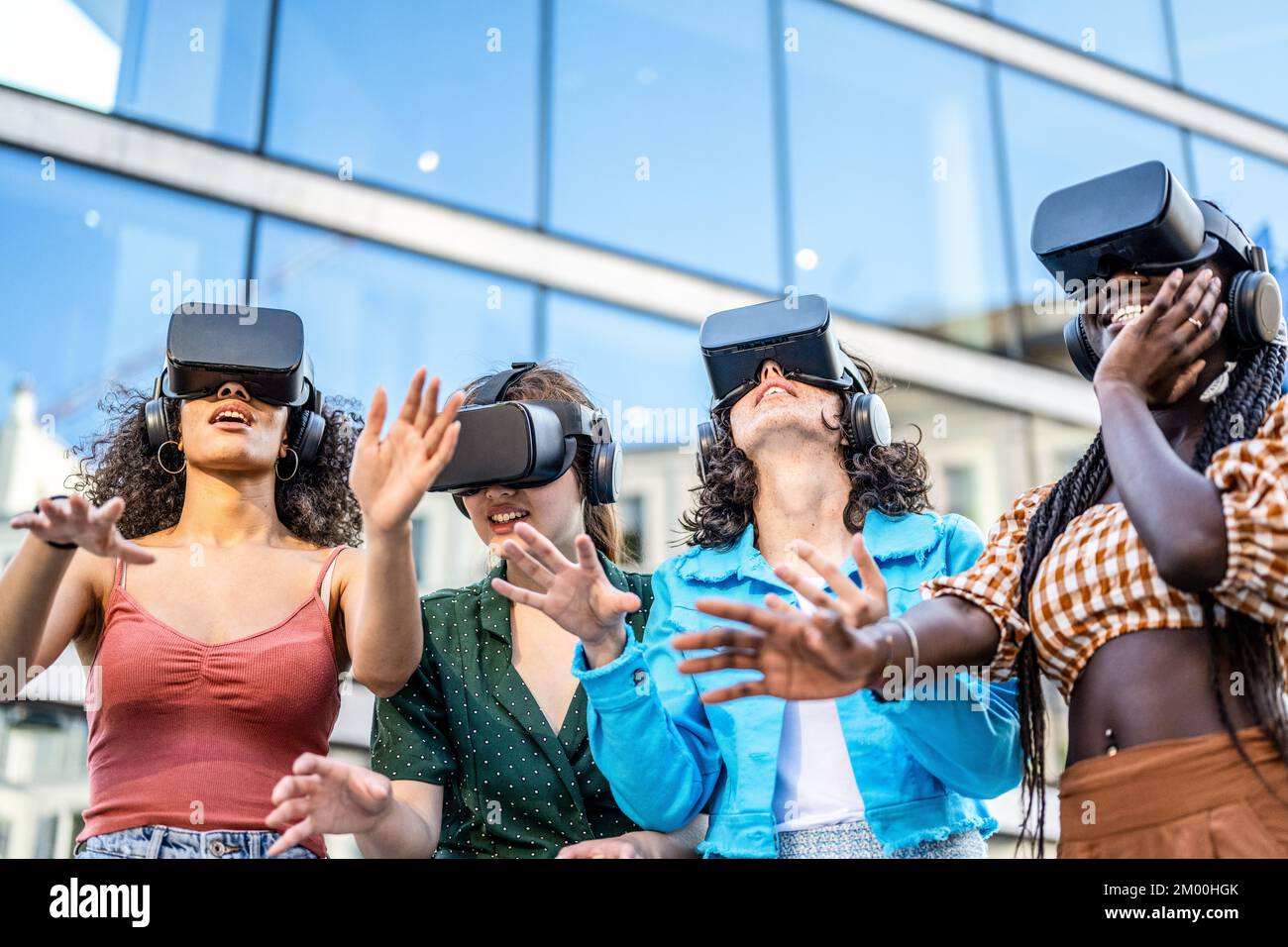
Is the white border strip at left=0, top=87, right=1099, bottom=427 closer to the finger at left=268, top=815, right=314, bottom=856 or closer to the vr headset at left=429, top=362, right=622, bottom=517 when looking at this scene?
the vr headset at left=429, top=362, right=622, bottom=517

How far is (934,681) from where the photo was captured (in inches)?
77.8

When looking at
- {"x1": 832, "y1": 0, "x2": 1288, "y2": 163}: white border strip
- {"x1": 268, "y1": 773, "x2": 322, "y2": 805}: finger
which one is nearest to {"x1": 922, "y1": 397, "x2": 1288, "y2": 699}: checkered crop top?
{"x1": 268, "y1": 773, "x2": 322, "y2": 805}: finger

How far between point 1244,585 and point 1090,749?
0.32m

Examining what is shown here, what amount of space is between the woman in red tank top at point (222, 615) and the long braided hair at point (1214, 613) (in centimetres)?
97

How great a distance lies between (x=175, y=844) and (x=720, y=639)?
Result: 3.57ft

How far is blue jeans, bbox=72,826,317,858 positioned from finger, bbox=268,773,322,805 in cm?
27

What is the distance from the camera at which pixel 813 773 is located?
225 centimetres

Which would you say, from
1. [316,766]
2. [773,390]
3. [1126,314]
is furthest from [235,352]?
[1126,314]

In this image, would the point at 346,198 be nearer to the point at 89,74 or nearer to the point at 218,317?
the point at 89,74

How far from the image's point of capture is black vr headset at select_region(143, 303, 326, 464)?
2.42 m

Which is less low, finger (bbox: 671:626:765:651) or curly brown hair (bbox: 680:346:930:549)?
curly brown hair (bbox: 680:346:930:549)

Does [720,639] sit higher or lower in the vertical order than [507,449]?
lower

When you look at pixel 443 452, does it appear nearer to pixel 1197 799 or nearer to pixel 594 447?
pixel 594 447

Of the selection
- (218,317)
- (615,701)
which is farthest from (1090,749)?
(218,317)
